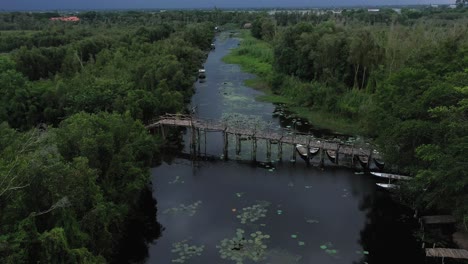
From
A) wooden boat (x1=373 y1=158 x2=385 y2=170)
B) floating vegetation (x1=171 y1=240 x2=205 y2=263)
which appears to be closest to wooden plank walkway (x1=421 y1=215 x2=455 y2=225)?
wooden boat (x1=373 y1=158 x2=385 y2=170)

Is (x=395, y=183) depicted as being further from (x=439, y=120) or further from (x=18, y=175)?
(x=18, y=175)

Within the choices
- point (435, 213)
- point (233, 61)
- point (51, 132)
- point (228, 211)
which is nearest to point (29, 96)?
point (51, 132)

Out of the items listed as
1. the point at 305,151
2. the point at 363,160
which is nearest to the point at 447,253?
the point at 363,160

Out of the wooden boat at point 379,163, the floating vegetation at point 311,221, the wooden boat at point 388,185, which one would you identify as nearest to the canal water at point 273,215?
the floating vegetation at point 311,221

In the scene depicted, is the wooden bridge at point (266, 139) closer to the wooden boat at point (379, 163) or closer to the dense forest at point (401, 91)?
the wooden boat at point (379, 163)

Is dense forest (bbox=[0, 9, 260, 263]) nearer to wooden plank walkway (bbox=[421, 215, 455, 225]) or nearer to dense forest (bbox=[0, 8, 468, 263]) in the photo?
dense forest (bbox=[0, 8, 468, 263])

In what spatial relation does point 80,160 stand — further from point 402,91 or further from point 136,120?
point 402,91

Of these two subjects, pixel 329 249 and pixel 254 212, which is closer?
pixel 329 249
